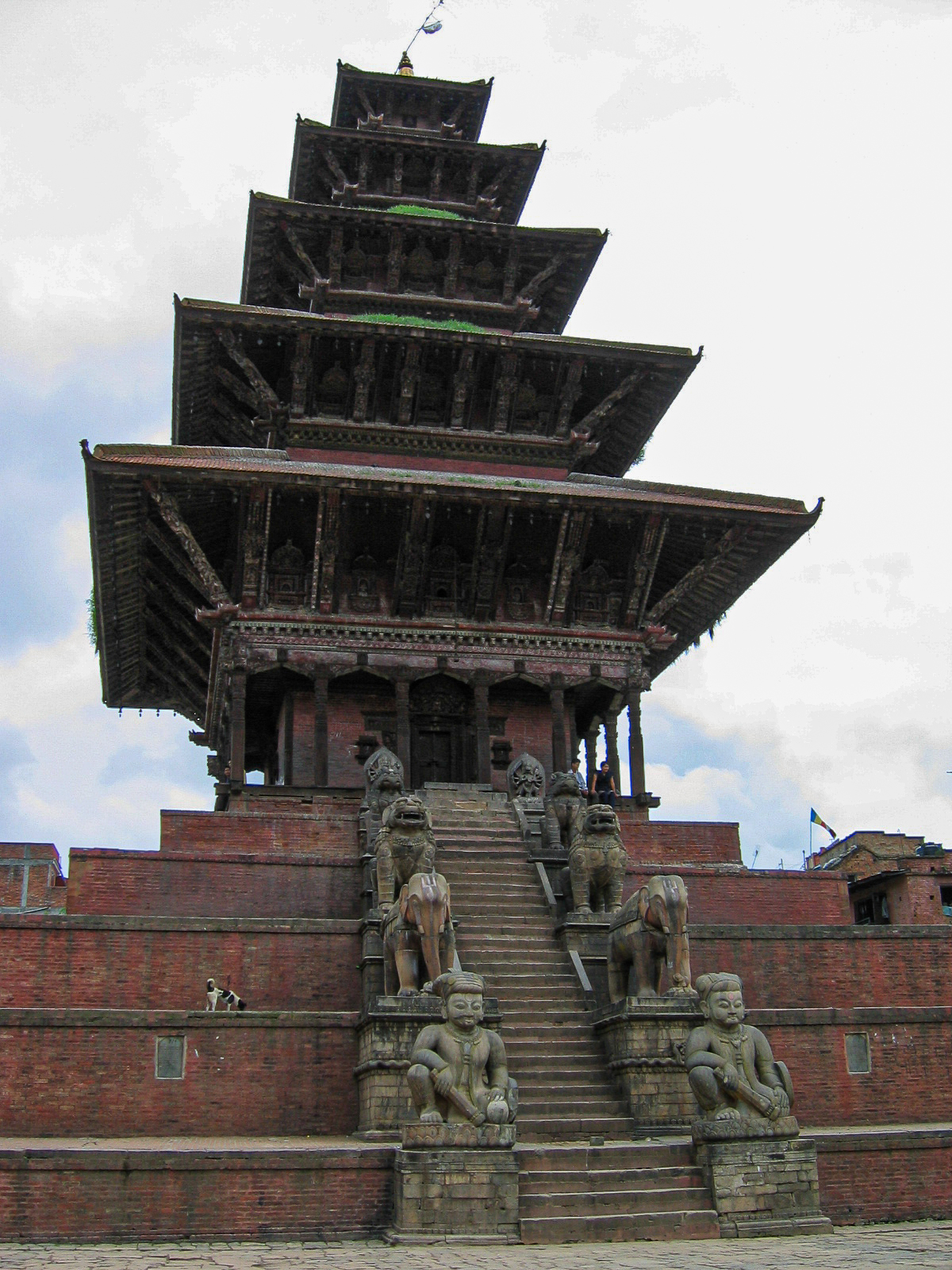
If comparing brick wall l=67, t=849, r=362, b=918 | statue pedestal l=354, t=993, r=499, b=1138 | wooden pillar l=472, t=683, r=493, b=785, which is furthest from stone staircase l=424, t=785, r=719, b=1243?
wooden pillar l=472, t=683, r=493, b=785

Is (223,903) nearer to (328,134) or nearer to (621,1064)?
(621,1064)

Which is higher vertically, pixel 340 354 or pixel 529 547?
pixel 340 354

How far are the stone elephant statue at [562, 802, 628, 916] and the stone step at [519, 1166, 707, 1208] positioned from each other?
4492mm

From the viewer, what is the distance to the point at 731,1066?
37.7 ft

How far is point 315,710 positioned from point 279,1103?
9035 millimetres

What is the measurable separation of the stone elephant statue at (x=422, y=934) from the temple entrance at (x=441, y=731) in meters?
9.36

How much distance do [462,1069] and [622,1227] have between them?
1.83 meters

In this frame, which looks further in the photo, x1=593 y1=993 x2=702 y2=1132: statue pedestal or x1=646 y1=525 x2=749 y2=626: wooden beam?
x1=646 y1=525 x2=749 y2=626: wooden beam

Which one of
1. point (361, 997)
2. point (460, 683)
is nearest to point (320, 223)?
point (460, 683)

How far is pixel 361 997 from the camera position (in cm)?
1480

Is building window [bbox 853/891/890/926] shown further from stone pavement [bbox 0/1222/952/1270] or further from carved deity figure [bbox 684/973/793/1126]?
stone pavement [bbox 0/1222/952/1270]

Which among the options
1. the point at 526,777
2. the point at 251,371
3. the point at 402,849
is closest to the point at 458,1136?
the point at 402,849

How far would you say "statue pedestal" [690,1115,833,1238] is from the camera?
11.0 meters

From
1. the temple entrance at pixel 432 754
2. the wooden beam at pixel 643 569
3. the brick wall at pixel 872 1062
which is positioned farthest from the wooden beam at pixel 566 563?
the brick wall at pixel 872 1062
